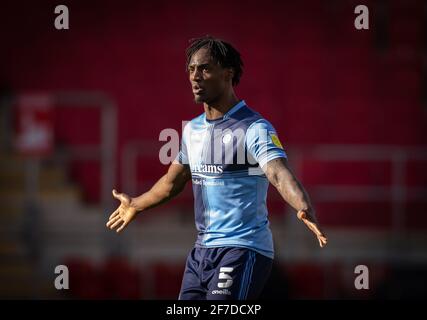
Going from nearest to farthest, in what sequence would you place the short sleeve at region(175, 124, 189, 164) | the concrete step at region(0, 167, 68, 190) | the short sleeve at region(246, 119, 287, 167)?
the short sleeve at region(246, 119, 287, 167)
the short sleeve at region(175, 124, 189, 164)
the concrete step at region(0, 167, 68, 190)

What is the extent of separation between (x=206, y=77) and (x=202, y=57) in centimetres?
13

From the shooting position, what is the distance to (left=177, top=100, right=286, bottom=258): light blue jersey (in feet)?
19.7

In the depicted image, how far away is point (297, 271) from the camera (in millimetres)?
12562

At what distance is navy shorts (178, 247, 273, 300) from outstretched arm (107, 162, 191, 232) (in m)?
0.59

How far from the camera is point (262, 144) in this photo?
19.5 ft

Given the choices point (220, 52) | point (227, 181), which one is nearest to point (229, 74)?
point (220, 52)

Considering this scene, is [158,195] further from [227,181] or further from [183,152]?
[227,181]

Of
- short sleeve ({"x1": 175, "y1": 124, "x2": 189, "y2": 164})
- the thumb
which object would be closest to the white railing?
short sleeve ({"x1": 175, "y1": 124, "x2": 189, "y2": 164})

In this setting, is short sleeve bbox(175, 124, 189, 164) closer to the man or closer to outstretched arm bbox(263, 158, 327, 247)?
the man

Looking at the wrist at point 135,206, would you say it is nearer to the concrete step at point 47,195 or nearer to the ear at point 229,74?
the ear at point 229,74

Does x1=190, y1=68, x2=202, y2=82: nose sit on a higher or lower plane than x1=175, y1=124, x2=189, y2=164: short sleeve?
higher

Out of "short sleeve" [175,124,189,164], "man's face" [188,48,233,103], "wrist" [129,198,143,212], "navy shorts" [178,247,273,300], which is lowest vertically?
"navy shorts" [178,247,273,300]

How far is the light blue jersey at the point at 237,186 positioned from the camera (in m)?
6.01
